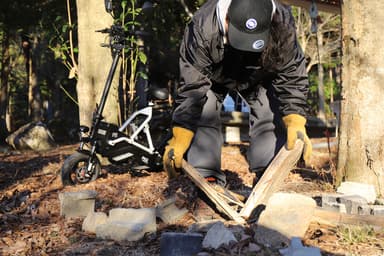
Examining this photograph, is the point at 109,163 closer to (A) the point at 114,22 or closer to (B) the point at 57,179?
(B) the point at 57,179

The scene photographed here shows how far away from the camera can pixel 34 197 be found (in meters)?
4.17

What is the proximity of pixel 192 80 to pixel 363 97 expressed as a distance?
1694 millimetres

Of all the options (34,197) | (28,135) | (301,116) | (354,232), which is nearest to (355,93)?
(301,116)

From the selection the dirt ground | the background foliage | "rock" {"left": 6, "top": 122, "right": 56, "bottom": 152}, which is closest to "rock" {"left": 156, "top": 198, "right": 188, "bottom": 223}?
the dirt ground

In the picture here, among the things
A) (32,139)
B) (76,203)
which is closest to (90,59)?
(76,203)

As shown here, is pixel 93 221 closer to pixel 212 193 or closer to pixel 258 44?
pixel 212 193

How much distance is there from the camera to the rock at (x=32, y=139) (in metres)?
9.95

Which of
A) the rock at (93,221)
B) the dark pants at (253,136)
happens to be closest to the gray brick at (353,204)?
the dark pants at (253,136)

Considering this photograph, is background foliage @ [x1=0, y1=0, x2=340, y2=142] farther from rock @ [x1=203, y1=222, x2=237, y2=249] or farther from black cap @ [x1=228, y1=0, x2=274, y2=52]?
rock @ [x1=203, y1=222, x2=237, y2=249]

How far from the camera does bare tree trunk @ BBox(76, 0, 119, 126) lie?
5.46 metres

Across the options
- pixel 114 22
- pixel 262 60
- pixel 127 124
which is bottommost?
pixel 127 124

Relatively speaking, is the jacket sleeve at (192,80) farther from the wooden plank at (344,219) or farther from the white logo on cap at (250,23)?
the wooden plank at (344,219)

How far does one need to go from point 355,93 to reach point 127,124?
2.56 meters

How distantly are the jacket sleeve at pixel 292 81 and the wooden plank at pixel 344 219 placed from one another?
72 cm
